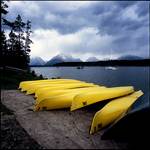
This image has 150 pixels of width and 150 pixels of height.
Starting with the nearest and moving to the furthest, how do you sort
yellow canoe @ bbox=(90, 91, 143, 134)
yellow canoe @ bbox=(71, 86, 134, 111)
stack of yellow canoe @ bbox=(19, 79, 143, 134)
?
yellow canoe @ bbox=(90, 91, 143, 134), stack of yellow canoe @ bbox=(19, 79, 143, 134), yellow canoe @ bbox=(71, 86, 134, 111)

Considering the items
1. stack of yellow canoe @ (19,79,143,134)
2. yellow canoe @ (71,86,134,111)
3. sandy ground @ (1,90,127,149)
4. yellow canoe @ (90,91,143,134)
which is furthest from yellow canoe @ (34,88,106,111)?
yellow canoe @ (90,91,143,134)

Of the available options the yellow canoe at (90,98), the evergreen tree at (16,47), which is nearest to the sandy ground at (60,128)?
the yellow canoe at (90,98)

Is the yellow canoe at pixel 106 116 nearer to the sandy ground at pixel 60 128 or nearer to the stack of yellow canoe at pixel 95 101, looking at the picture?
the stack of yellow canoe at pixel 95 101

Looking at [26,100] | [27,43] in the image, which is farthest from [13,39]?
[26,100]

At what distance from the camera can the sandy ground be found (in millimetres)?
6137

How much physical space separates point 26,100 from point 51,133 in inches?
219

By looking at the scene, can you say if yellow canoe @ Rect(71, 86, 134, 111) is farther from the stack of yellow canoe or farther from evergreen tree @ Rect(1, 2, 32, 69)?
evergreen tree @ Rect(1, 2, 32, 69)

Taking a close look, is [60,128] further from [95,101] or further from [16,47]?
[16,47]

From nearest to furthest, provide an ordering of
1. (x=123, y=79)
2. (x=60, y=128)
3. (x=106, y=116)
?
(x=60, y=128) → (x=106, y=116) → (x=123, y=79)

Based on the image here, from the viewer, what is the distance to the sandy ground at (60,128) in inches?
242

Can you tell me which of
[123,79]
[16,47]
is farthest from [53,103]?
[123,79]

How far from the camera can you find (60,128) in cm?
743

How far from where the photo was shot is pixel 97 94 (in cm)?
1030

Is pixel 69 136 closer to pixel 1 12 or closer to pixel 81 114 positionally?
pixel 81 114
